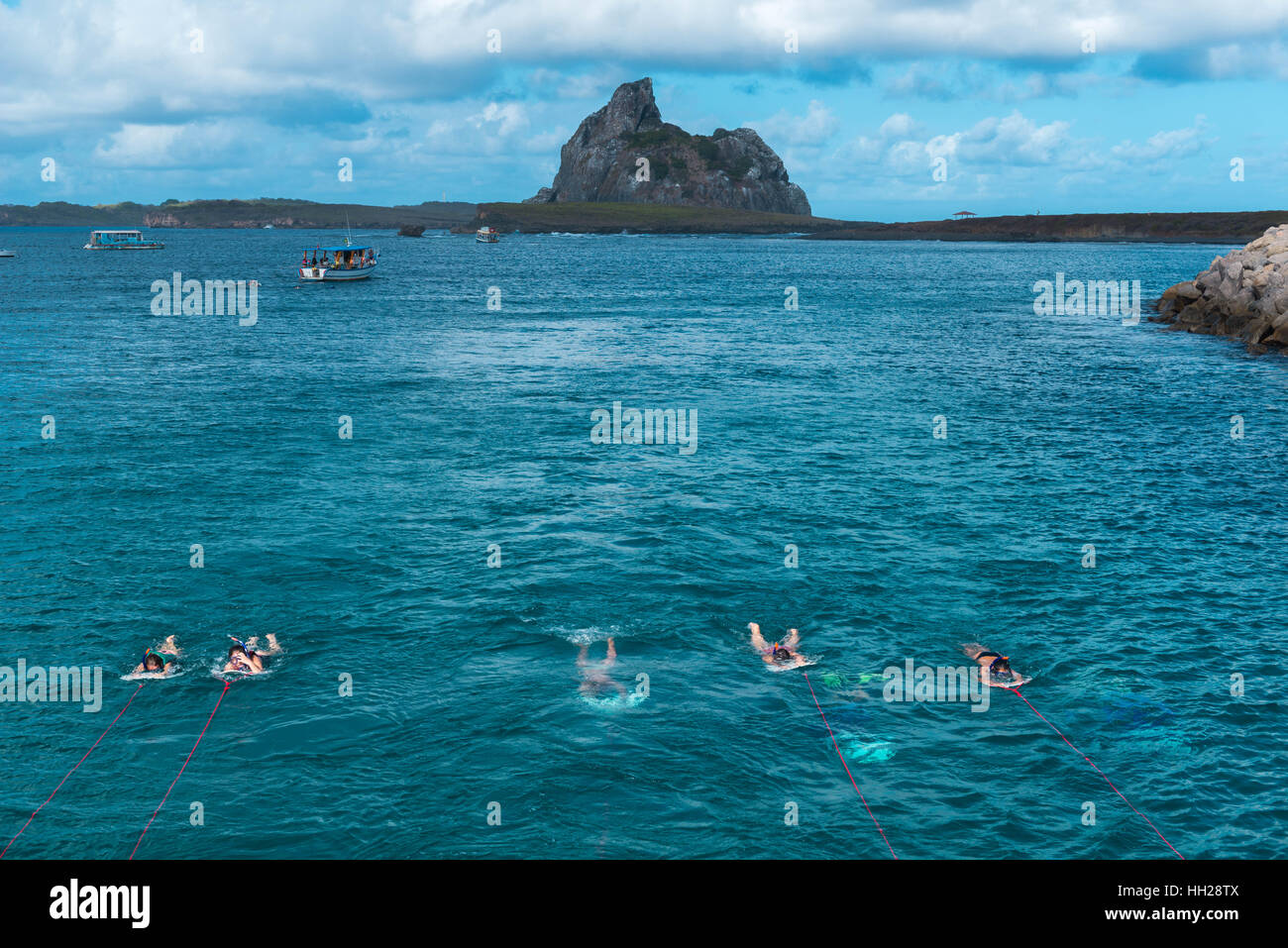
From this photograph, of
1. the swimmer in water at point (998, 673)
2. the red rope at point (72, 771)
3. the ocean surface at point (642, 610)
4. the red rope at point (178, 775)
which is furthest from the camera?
the swimmer in water at point (998, 673)

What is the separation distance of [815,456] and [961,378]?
2736 centimetres

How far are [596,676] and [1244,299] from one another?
282 feet

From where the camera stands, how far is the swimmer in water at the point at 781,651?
86.6 feet

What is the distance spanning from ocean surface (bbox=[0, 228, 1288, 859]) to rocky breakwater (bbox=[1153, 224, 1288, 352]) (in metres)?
18.4

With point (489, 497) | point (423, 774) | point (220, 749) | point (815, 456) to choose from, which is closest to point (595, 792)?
point (423, 774)

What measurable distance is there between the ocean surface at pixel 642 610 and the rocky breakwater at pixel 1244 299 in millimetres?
18422

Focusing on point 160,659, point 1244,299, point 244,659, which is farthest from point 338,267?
point 244,659

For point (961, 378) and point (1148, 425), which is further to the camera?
point (961, 378)

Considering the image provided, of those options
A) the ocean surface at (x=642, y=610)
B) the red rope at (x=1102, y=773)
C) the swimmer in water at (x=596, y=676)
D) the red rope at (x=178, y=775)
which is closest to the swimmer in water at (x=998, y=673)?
the red rope at (x=1102, y=773)

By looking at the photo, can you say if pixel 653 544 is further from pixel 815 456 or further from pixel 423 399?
pixel 423 399

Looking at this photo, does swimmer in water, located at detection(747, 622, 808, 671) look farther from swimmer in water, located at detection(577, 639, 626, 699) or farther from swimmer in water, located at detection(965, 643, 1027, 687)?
swimmer in water, located at detection(965, 643, 1027, 687)

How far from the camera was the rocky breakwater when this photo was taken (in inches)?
3182

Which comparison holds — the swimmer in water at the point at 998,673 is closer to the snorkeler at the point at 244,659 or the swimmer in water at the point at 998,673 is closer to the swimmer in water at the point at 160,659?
the snorkeler at the point at 244,659

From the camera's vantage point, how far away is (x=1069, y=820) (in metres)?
20.0
